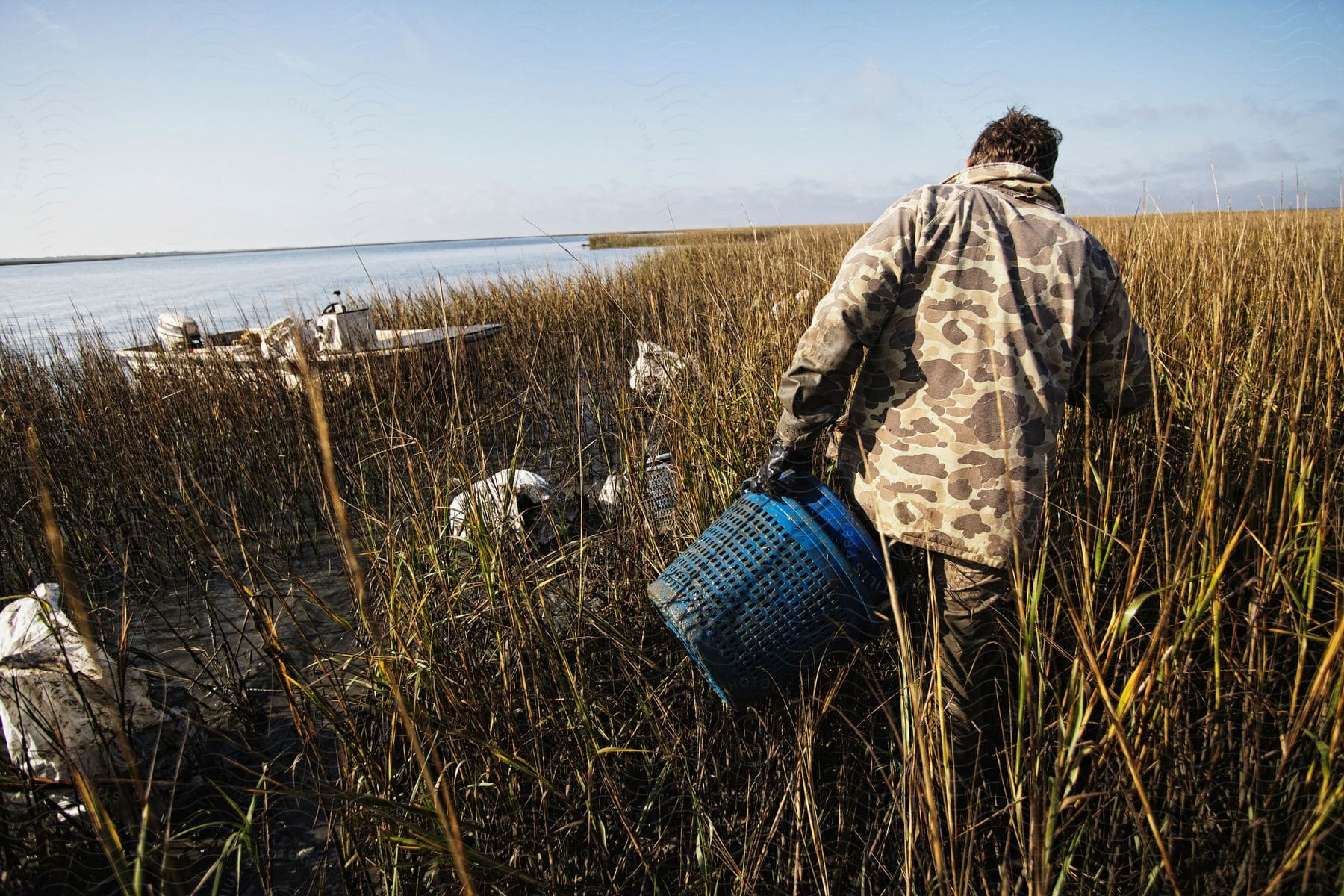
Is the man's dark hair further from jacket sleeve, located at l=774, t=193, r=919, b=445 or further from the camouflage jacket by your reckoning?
jacket sleeve, located at l=774, t=193, r=919, b=445

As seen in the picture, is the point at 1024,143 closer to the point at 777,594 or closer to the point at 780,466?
the point at 780,466

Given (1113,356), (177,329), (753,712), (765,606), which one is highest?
(177,329)

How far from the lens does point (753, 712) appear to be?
5.31ft

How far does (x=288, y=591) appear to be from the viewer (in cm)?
289

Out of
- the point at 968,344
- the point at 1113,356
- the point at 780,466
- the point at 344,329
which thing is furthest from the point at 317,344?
the point at 1113,356

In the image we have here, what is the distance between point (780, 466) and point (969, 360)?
0.48 metres

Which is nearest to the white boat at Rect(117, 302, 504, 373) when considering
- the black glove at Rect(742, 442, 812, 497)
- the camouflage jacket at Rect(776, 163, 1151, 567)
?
the black glove at Rect(742, 442, 812, 497)

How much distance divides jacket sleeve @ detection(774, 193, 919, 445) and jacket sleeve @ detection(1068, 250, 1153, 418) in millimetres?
445

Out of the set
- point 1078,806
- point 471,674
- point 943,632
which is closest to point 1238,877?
point 1078,806

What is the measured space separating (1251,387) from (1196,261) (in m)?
2.76

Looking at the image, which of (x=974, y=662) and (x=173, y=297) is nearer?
(x=974, y=662)

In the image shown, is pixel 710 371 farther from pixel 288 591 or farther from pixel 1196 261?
pixel 1196 261

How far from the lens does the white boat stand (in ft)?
14.0

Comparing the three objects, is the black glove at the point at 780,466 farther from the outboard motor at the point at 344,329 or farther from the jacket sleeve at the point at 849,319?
the outboard motor at the point at 344,329
